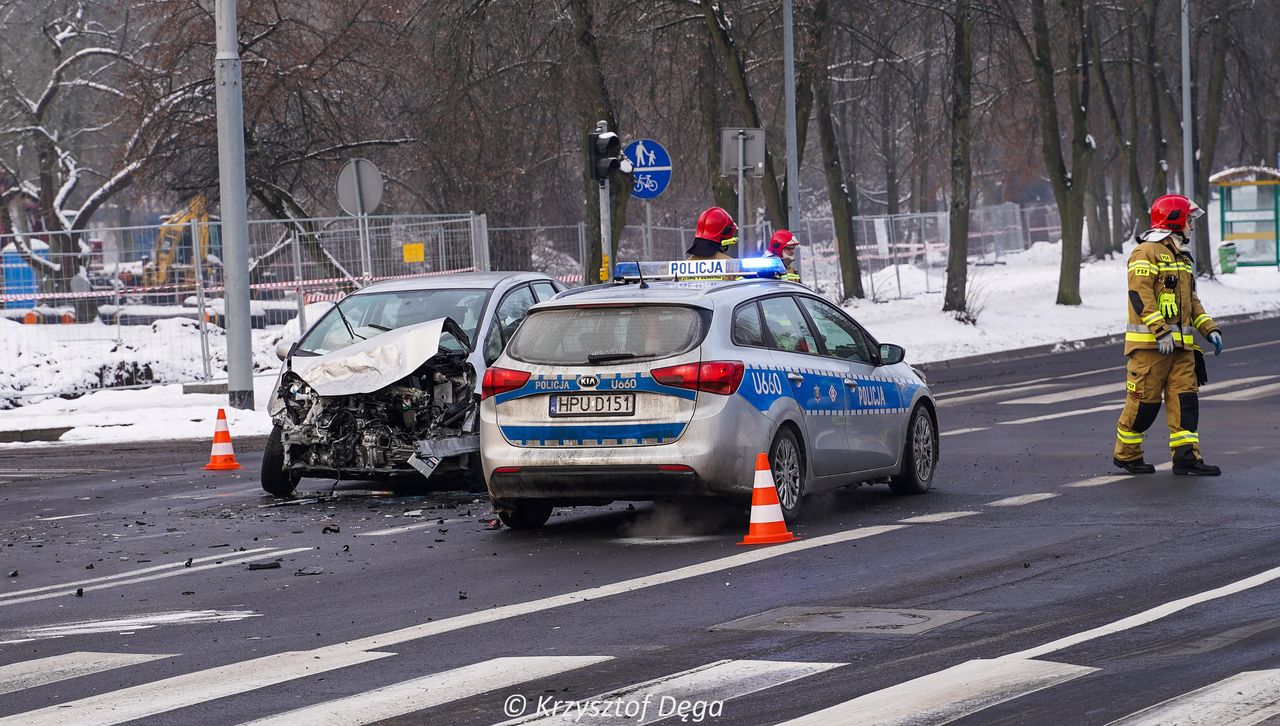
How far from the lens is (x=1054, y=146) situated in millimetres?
35562

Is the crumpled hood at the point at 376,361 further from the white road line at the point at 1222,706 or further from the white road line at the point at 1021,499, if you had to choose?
the white road line at the point at 1222,706

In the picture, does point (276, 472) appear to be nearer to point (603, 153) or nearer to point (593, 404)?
point (593, 404)

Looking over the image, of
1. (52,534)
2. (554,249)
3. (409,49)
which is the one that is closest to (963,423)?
(52,534)

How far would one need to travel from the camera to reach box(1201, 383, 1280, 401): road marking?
62.2ft

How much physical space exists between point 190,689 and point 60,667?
0.82 metres

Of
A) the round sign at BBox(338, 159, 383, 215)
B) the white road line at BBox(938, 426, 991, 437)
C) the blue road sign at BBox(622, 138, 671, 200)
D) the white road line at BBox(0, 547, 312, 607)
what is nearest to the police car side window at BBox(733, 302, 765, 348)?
the white road line at BBox(0, 547, 312, 607)

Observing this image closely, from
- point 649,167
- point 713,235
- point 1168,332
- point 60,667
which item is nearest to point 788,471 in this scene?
point 1168,332

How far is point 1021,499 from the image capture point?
11.7 m

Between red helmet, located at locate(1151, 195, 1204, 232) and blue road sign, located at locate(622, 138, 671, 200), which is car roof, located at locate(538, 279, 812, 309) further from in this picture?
blue road sign, located at locate(622, 138, 671, 200)

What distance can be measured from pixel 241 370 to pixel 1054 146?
2054 centimetres

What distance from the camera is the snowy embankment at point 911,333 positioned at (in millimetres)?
20438

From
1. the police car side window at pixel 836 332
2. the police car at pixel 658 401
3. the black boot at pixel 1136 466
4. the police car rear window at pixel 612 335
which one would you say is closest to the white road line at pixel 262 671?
the police car at pixel 658 401

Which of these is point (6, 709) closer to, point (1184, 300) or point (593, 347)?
point (593, 347)

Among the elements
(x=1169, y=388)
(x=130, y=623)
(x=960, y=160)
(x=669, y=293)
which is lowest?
(x=130, y=623)
